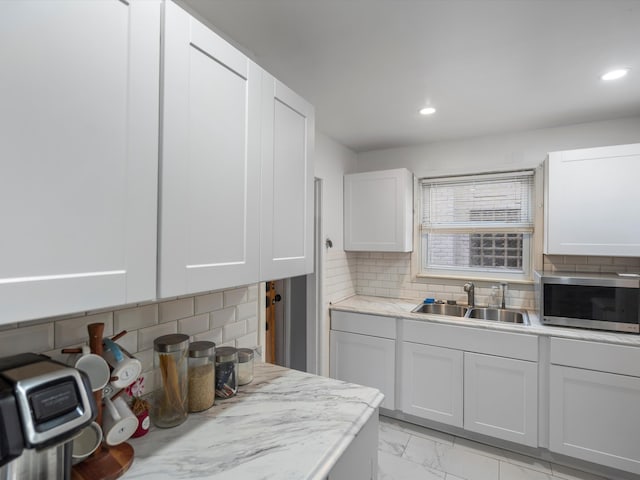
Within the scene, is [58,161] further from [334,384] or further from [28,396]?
[334,384]

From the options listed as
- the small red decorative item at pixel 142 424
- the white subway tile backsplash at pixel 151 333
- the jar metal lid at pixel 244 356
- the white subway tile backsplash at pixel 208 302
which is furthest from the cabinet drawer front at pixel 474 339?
the small red decorative item at pixel 142 424

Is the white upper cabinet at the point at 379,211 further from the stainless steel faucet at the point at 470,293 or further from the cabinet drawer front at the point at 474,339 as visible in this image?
the cabinet drawer front at the point at 474,339

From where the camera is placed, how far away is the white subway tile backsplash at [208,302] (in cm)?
140

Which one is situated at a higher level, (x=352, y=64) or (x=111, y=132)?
(x=352, y=64)

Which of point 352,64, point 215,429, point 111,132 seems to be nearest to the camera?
point 111,132

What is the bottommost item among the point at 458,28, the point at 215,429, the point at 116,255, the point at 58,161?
the point at 215,429

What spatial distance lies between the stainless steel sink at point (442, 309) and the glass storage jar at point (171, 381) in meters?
2.24

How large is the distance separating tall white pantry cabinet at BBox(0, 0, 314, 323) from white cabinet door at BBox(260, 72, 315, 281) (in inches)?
1.0

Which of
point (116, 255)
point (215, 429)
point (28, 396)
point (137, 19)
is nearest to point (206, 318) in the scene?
point (215, 429)

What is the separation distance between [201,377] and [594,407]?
246cm

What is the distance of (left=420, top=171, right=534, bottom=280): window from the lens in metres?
2.96

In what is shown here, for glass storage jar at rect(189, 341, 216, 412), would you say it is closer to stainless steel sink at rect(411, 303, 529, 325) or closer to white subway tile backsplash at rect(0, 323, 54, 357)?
white subway tile backsplash at rect(0, 323, 54, 357)

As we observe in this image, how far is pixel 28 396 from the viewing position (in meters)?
0.56

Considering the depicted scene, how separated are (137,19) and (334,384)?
1413mm
